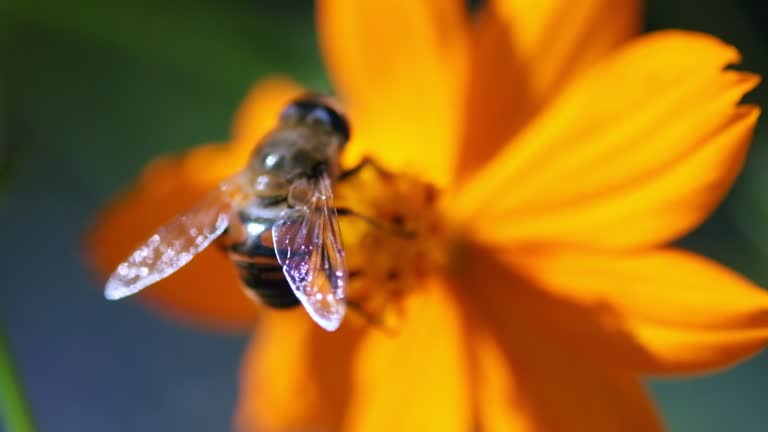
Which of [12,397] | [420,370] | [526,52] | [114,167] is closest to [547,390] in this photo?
[420,370]

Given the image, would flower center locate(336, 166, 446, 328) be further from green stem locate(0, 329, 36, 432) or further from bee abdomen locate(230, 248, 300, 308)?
green stem locate(0, 329, 36, 432)

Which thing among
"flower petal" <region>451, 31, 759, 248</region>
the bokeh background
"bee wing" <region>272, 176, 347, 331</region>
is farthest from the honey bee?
the bokeh background

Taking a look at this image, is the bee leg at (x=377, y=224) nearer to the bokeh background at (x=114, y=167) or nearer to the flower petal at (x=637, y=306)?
the flower petal at (x=637, y=306)

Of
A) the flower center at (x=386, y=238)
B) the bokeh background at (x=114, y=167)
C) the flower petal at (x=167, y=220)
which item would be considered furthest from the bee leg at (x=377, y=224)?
the bokeh background at (x=114, y=167)

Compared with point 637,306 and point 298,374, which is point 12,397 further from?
point 637,306

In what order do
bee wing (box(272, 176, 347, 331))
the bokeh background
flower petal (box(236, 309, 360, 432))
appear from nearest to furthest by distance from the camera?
bee wing (box(272, 176, 347, 331)) < flower petal (box(236, 309, 360, 432)) < the bokeh background

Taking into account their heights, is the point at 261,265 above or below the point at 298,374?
above
